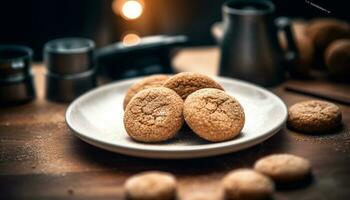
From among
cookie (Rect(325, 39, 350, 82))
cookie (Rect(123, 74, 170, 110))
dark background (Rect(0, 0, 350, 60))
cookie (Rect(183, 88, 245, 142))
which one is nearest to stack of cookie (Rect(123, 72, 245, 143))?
cookie (Rect(183, 88, 245, 142))

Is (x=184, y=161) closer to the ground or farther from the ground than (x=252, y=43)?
closer to the ground

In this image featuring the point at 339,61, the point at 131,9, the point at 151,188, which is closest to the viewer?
the point at 151,188

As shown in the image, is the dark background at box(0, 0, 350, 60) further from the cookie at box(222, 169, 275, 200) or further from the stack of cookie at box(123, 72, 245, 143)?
the cookie at box(222, 169, 275, 200)

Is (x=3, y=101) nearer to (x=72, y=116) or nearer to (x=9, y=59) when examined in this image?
(x=9, y=59)

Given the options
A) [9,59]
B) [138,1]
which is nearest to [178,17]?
[138,1]

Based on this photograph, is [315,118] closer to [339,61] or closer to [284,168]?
[284,168]

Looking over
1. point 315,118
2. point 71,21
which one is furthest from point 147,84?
point 71,21
